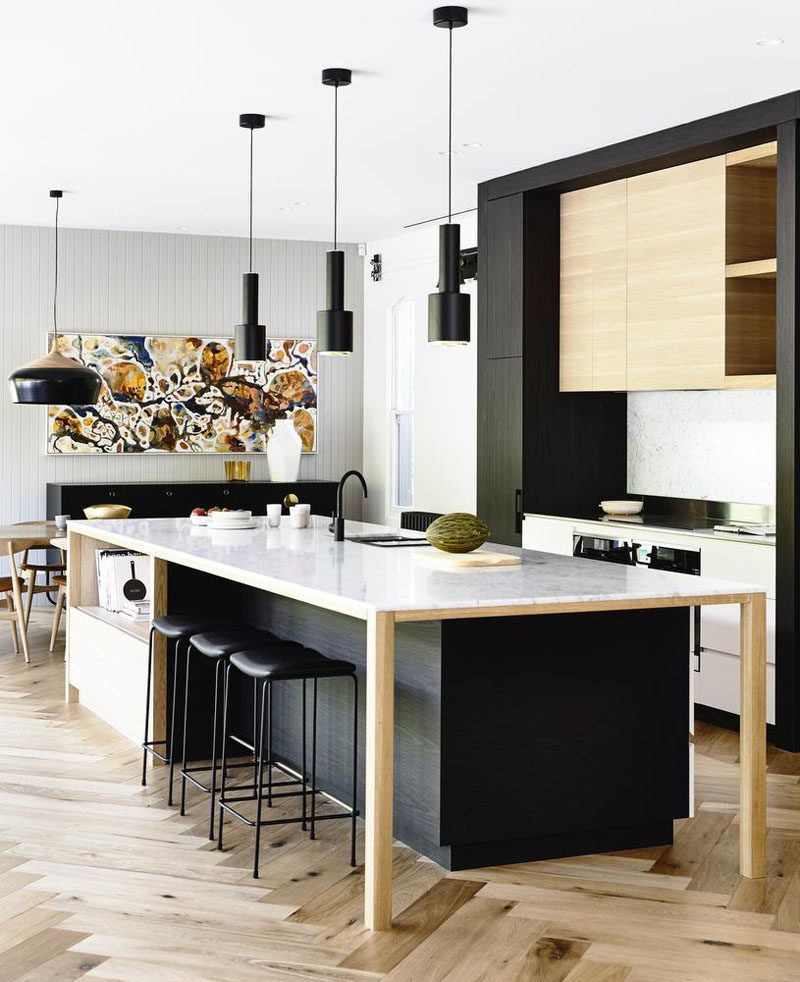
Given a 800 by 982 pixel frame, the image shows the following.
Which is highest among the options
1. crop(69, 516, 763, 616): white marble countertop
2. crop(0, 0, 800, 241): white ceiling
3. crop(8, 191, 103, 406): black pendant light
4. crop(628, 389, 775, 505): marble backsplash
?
crop(0, 0, 800, 241): white ceiling

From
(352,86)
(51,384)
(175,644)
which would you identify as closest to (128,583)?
(175,644)

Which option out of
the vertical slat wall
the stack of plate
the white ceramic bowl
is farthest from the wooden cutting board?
the vertical slat wall

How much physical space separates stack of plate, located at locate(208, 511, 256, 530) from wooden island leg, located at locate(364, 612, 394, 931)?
228 cm

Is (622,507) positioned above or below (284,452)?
below

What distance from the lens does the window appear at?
970cm

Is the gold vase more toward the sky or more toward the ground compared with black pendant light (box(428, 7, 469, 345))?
more toward the ground

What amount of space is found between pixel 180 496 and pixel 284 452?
2.74 feet

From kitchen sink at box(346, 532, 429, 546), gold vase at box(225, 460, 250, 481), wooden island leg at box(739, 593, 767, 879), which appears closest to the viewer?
wooden island leg at box(739, 593, 767, 879)

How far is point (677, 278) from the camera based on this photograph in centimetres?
611

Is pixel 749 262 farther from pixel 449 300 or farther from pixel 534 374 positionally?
pixel 449 300

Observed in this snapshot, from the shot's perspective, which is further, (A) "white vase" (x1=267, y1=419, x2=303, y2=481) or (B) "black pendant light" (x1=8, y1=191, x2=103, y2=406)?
(A) "white vase" (x1=267, y1=419, x2=303, y2=481)

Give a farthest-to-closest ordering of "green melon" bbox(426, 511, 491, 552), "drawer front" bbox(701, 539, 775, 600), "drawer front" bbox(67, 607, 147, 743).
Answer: "drawer front" bbox(701, 539, 775, 600) < "drawer front" bbox(67, 607, 147, 743) < "green melon" bbox(426, 511, 491, 552)

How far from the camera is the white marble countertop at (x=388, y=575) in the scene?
352 cm

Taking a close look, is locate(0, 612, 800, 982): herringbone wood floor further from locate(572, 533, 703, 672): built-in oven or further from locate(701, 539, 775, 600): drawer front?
locate(572, 533, 703, 672): built-in oven
